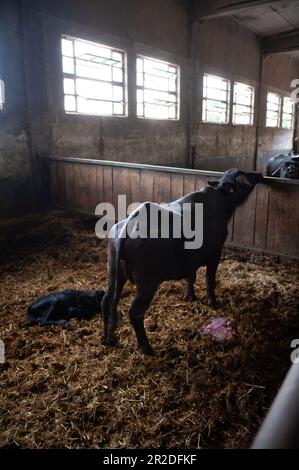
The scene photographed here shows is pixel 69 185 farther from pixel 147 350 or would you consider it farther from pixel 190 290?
→ pixel 147 350

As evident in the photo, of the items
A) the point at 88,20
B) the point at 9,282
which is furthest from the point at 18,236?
the point at 88,20

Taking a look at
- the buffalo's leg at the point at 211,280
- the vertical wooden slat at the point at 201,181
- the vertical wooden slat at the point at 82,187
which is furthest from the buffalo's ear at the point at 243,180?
the vertical wooden slat at the point at 82,187

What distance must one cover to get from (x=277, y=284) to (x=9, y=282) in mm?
2901

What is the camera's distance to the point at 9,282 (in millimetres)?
3982

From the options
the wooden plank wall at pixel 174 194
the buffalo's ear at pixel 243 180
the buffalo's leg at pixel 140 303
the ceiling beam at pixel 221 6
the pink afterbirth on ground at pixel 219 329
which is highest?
the ceiling beam at pixel 221 6

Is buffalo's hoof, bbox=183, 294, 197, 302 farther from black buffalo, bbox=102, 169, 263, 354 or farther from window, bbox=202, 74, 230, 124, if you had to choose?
window, bbox=202, 74, 230, 124

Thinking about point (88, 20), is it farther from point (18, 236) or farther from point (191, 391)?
point (191, 391)

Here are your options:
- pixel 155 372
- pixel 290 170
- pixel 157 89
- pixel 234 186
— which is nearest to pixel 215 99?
pixel 157 89

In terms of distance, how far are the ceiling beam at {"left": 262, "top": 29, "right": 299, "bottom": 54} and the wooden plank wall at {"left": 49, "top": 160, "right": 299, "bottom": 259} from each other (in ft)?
34.9

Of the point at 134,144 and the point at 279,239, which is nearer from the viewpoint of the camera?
the point at 279,239

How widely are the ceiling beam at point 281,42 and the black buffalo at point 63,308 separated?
1280 centimetres

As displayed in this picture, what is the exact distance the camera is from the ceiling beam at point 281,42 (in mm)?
12602

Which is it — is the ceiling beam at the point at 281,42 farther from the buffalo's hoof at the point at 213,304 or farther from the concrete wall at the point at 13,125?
the buffalo's hoof at the point at 213,304

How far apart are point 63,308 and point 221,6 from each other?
30.0 feet
